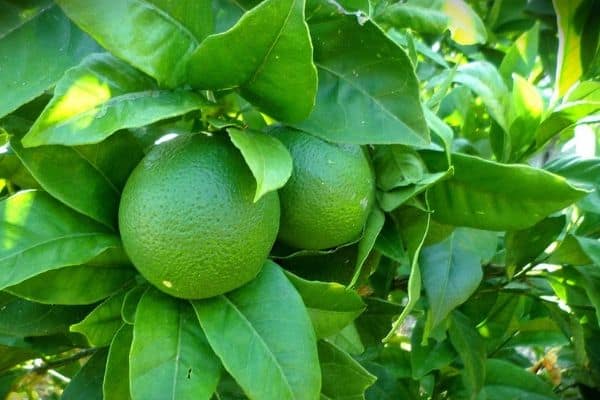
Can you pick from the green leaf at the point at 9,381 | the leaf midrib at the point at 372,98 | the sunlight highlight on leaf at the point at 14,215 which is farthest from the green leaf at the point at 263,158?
the green leaf at the point at 9,381

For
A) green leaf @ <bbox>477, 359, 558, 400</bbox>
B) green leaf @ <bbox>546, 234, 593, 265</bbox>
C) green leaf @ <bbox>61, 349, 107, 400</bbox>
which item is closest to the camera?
green leaf @ <bbox>61, 349, 107, 400</bbox>

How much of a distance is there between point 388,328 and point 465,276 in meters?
0.13

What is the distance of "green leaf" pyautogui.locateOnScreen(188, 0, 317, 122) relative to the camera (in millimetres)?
562

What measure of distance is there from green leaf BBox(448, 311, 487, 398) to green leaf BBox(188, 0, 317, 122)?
0.59m

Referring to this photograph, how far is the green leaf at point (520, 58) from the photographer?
3.66ft

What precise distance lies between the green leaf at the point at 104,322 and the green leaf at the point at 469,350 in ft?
1.91

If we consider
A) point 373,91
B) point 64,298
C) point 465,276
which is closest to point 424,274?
point 465,276

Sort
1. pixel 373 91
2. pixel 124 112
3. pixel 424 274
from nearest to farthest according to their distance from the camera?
pixel 124 112 < pixel 373 91 < pixel 424 274

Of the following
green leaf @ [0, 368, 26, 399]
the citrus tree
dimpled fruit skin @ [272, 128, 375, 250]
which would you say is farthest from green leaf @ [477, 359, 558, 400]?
green leaf @ [0, 368, 26, 399]

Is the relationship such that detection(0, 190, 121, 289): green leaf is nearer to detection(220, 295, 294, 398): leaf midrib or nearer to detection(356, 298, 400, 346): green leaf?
detection(220, 295, 294, 398): leaf midrib

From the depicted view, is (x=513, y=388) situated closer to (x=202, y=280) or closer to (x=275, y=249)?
(x=275, y=249)


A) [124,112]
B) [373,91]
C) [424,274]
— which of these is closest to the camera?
[124,112]

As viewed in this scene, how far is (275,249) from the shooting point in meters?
0.76

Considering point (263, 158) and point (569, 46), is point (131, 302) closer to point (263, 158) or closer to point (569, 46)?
point (263, 158)
